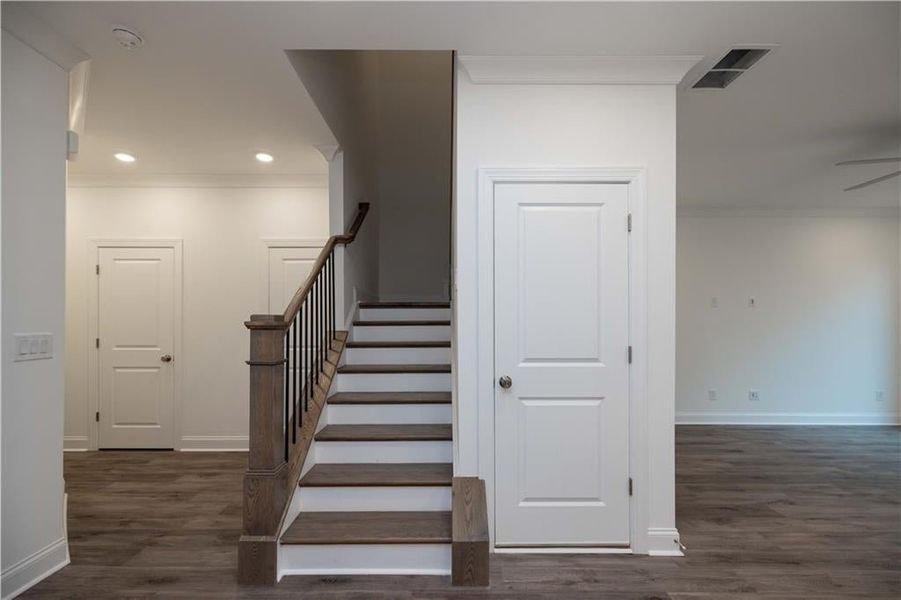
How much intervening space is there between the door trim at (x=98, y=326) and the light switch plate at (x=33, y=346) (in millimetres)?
2499

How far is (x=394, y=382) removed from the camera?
11.7ft

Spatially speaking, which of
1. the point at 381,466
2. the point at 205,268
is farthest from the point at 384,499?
the point at 205,268

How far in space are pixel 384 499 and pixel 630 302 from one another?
164cm

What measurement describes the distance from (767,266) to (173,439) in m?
6.66

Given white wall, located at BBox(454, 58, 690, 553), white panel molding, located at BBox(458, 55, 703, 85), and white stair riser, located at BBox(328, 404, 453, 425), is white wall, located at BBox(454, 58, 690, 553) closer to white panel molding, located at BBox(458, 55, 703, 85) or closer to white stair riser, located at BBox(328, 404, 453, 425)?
white panel molding, located at BBox(458, 55, 703, 85)

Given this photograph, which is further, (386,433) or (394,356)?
(394,356)

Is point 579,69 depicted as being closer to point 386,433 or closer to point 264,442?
point 386,433

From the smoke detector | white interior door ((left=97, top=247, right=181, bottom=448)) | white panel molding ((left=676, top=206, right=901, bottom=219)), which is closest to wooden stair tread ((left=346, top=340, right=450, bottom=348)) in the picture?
white interior door ((left=97, top=247, right=181, bottom=448))

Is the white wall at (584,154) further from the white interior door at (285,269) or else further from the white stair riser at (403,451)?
the white interior door at (285,269)

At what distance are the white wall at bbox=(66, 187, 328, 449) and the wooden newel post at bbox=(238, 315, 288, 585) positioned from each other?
2.54 metres

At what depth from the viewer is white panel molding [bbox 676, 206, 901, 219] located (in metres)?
6.08

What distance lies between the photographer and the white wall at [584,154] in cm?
Result: 269

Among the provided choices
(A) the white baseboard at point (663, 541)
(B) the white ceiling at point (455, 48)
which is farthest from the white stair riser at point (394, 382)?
(B) the white ceiling at point (455, 48)

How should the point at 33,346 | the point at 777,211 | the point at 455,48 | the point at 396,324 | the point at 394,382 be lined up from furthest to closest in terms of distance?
the point at 777,211
the point at 396,324
the point at 394,382
the point at 455,48
the point at 33,346
